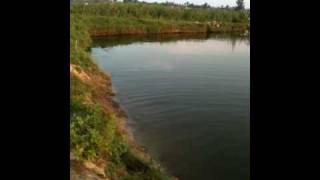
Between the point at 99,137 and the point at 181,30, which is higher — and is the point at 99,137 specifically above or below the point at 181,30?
below

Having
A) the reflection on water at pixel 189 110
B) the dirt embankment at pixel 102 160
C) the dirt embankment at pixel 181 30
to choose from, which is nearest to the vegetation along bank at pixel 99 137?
the dirt embankment at pixel 102 160

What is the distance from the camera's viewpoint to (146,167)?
1146cm

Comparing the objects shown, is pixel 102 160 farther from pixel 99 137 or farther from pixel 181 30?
pixel 181 30

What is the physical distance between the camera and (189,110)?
21.3 metres

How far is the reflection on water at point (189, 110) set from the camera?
14.3m

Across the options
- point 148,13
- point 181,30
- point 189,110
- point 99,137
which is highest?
point 148,13

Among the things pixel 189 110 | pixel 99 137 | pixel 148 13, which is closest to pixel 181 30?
pixel 148 13

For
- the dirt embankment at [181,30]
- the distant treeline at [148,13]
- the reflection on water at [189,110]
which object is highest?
the distant treeline at [148,13]

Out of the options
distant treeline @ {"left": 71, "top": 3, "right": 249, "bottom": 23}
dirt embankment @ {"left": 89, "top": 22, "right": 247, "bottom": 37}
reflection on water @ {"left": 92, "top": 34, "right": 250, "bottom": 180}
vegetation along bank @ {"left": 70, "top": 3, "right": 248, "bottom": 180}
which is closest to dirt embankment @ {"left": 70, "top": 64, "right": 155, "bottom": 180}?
vegetation along bank @ {"left": 70, "top": 3, "right": 248, "bottom": 180}

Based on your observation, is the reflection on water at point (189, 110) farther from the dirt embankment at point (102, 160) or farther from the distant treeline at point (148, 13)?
the distant treeline at point (148, 13)
